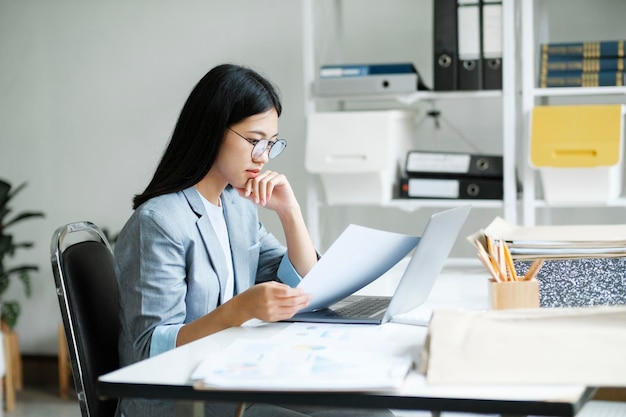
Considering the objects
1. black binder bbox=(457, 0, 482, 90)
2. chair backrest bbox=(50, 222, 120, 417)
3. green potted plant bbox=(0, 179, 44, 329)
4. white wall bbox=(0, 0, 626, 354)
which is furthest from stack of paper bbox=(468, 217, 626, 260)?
green potted plant bbox=(0, 179, 44, 329)

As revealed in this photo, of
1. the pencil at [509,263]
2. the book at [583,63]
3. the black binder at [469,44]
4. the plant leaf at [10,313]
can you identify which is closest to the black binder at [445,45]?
the black binder at [469,44]

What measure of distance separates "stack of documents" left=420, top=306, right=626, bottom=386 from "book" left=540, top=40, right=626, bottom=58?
5.75 feet

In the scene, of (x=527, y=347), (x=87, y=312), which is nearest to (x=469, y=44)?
(x=87, y=312)

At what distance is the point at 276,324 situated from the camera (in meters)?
1.46

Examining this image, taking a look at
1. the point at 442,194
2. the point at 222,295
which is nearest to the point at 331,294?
the point at 222,295

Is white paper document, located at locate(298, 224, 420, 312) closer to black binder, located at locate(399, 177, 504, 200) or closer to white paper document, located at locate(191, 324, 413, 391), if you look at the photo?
white paper document, located at locate(191, 324, 413, 391)

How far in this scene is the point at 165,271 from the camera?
1523mm

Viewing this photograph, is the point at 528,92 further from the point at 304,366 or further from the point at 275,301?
the point at 304,366

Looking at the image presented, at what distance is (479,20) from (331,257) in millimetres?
1699

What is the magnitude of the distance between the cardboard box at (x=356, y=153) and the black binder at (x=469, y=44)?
0.84 feet

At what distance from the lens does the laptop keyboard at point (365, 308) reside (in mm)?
1552

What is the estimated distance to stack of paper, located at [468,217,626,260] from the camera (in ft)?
5.12

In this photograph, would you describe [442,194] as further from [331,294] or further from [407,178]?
[331,294]

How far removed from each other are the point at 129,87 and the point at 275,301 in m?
2.69
